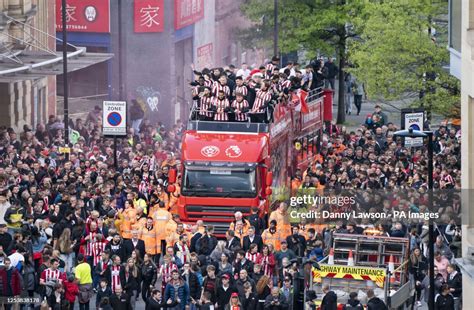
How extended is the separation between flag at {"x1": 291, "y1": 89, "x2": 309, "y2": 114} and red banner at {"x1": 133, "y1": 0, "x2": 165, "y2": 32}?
727 inches

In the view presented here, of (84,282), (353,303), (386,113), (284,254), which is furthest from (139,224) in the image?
(386,113)

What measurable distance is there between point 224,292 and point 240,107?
1012cm

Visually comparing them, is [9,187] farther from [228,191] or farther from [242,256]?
[242,256]

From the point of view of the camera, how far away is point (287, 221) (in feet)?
136

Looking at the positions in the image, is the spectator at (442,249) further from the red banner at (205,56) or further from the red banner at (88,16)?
the red banner at (205,56)

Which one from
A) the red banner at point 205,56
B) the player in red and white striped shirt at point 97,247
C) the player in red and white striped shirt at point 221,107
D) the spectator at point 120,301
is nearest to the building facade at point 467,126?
the spectator at point 120,301

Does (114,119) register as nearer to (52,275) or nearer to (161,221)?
(161,221)

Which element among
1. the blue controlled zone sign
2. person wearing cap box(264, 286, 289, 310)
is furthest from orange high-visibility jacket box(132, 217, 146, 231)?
the blue controlled zone sign

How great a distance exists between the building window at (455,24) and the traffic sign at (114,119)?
15.9 m

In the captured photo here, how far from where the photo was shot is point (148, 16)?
71.6 m

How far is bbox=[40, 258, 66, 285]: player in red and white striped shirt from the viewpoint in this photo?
3706 cm

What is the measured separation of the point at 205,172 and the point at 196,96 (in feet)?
7.07

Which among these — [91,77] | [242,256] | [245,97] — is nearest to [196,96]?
[245,97]

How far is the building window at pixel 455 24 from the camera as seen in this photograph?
1327 inches
